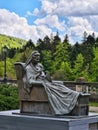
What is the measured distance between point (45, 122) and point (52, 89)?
1.04 meters

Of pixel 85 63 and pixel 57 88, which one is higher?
pixel 85 63

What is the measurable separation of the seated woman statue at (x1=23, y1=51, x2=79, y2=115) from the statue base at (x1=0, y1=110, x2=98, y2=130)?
0.35 m

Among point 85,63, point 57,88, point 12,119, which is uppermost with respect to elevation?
point 85,63

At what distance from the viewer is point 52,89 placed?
13.6 m

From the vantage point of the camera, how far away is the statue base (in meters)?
12.6

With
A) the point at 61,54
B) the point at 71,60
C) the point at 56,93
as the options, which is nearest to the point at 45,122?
the point at 56,93

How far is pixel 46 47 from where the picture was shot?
6606 centimetres

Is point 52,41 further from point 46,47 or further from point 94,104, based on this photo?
point 94,104

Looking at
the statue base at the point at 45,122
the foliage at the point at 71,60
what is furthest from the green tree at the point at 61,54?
the statue base at the point at 45,122

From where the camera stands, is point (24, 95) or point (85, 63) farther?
point (85, 63)

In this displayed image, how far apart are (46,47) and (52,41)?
10.4 ft

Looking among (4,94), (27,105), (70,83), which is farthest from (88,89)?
(27,105)

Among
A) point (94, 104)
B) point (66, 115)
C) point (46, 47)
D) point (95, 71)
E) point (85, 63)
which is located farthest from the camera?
point (46, 47)

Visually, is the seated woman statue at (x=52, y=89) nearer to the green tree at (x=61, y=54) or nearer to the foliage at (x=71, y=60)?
the foliage at (x=71, y=60)
